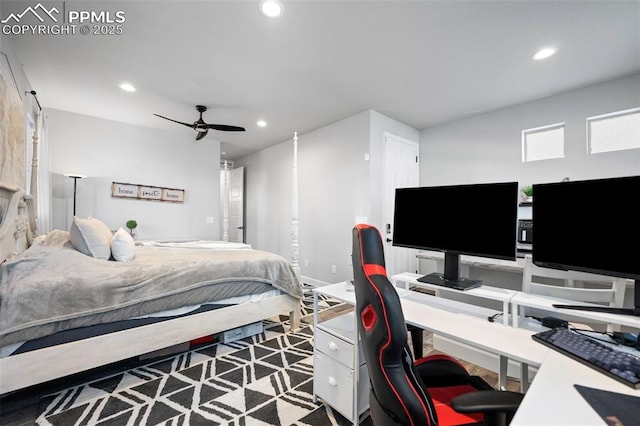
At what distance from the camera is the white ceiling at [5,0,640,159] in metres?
1.85

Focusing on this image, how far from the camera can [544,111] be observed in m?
3.19

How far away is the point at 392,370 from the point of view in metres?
0.75

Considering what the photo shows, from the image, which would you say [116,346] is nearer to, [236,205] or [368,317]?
[368,317]

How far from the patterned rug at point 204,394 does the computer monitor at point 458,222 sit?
3.73ft

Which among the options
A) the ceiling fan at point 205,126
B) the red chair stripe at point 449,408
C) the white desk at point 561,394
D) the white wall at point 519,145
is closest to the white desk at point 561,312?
the white desk at point 561,394

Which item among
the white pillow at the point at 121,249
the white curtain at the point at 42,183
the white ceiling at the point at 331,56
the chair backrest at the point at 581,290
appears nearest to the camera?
the chair backrest at the point at 581,290

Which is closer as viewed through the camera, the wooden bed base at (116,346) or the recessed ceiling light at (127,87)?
the wooden bed base at (116,346)

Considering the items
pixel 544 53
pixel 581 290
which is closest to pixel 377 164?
pixel 544 53

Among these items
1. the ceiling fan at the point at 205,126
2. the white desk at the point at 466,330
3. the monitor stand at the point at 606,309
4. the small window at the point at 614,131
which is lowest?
the white desk at the point at 466,330

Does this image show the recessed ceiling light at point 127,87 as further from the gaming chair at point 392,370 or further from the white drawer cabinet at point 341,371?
the gaming chair at point 392,370

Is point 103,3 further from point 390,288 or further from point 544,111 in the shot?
point 544,111

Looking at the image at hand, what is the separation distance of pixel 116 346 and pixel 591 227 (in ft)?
9.12

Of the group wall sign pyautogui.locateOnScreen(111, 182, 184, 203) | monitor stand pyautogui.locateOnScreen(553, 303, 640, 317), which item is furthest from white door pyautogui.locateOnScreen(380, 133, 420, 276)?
wall sign pyautogui.locateOnScreen(111, 182, 184, 203)

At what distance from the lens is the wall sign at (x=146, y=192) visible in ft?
A: 13.3
